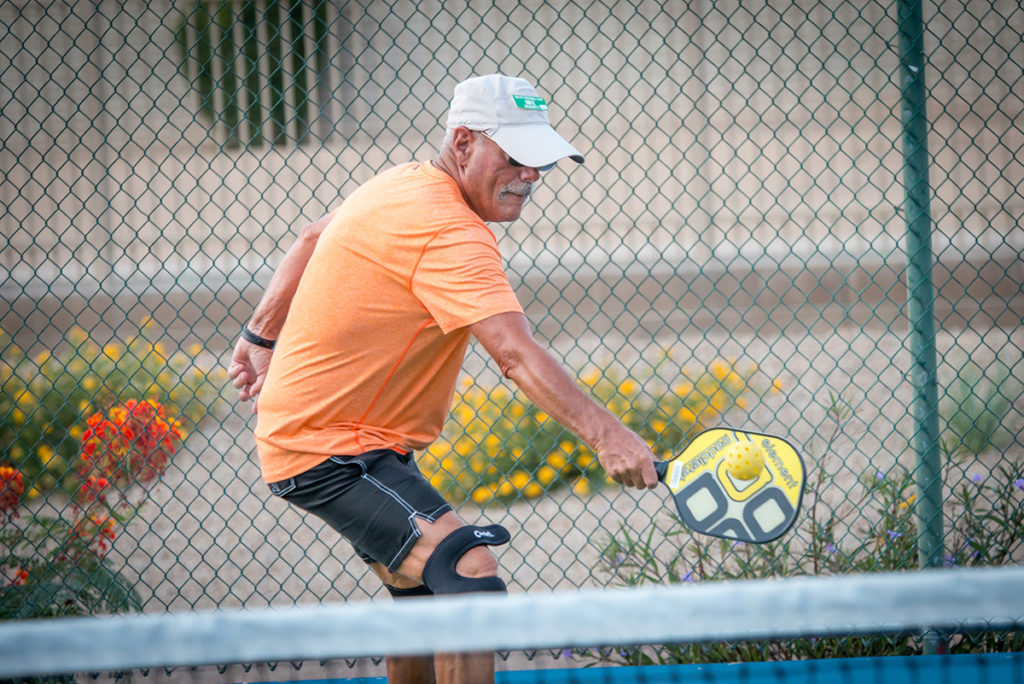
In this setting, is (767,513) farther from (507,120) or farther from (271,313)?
(271,313)

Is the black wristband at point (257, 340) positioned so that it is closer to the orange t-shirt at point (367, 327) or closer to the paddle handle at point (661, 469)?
the orange t-shirt at point (367, 327)

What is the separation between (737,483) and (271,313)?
1475mm

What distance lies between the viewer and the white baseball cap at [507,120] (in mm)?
2428

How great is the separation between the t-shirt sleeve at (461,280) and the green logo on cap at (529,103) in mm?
383

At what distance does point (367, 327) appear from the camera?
95.6 inches

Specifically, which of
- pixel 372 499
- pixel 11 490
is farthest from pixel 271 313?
pixel 11 490

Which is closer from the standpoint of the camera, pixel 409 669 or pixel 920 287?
pixel 409 669

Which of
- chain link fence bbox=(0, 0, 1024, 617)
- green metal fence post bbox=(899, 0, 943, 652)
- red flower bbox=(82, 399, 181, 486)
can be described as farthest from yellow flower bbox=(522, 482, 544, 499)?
green metal fence post bbox=(899, 0, 943, 652)

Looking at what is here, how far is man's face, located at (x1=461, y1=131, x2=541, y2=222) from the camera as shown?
2.49m

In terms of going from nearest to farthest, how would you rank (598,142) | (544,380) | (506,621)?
(506,621), (544,380), (598,142)

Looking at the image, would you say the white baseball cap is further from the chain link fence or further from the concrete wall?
the concrete wall

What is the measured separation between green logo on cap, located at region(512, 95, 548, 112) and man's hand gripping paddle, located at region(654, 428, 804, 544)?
3.23 ft

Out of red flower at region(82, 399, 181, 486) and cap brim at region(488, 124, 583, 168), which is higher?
cap brim at region(488, 124, 583, 168)

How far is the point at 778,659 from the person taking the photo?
11.4 feet
